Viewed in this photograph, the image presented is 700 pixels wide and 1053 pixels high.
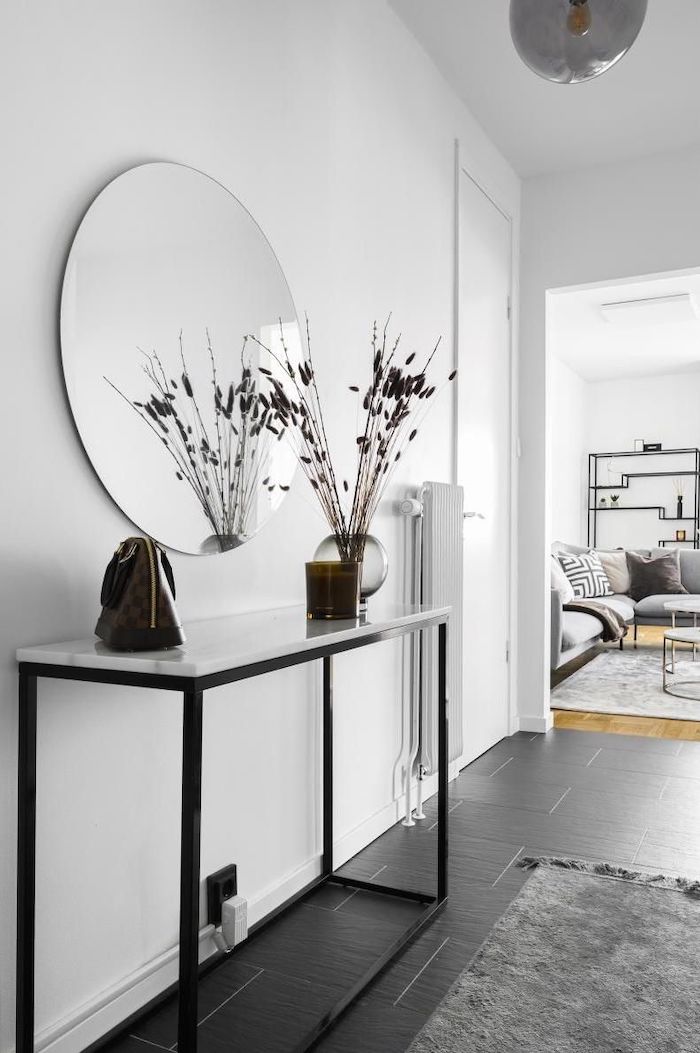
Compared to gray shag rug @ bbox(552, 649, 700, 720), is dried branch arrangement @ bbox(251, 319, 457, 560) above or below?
above

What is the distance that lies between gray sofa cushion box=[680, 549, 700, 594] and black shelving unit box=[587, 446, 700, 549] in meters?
0.83

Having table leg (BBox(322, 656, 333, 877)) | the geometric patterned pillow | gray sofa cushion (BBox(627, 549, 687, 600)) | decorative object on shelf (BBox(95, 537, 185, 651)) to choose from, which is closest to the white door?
table leg (BBox(322, 656, 333, 877))

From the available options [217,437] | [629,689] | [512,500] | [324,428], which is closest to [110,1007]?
[217,437]

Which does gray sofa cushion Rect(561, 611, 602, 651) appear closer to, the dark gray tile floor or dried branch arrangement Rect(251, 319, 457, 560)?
the dark gray tile floor

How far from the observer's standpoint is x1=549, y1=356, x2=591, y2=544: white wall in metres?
8.30

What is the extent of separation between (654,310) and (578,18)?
16.2 ft

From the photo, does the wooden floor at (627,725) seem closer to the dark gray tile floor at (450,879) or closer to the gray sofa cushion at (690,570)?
the dark gray tile floor at (450,879)

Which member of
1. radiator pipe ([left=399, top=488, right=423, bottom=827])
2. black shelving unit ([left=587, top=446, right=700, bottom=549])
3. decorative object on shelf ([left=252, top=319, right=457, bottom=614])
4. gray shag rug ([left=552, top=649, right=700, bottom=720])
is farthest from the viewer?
black shelving unit ([left=587, top=446, right=700, bottom=549])

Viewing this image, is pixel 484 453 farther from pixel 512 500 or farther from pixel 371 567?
pixel 371 567

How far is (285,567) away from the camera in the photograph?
224 cm

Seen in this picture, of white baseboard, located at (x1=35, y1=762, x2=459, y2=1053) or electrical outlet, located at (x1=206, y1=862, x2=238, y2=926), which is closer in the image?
white baseboard, located at (x1=35, y1=762, x2=459, y2=1053)

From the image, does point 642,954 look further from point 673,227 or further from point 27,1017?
point 673,227

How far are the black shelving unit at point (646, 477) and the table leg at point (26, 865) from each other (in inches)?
319

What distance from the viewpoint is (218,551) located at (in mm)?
1932
